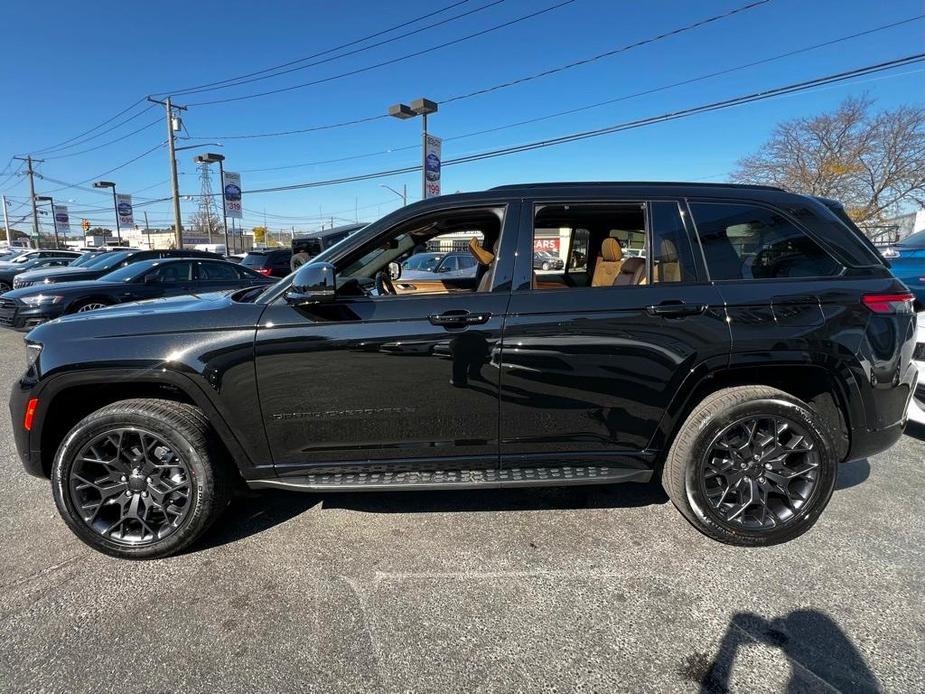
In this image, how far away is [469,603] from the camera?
92.4 inches

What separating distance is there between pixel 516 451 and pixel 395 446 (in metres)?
0.64

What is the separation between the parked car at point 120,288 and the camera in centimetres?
775

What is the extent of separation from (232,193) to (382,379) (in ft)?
109

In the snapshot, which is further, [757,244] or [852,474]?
[852,474]

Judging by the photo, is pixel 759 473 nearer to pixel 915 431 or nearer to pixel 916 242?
pixel 915 431

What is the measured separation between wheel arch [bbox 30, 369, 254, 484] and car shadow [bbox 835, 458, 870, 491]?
12.5 feet

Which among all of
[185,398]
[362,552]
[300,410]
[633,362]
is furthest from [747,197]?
[185,398]

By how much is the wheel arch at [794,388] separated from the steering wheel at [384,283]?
1849 millimetres

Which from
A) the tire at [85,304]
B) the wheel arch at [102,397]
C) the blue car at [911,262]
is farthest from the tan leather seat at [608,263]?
the tire at [85,304]

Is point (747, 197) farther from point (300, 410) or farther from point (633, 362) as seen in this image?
point (300, 410)

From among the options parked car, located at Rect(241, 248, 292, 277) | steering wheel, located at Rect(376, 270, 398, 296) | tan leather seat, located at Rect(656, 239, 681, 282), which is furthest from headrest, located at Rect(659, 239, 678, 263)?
parked car, located at Rect(241, 248, 292, 277)

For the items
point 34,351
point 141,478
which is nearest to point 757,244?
point 141,478

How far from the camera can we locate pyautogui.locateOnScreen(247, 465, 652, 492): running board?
8.80ft

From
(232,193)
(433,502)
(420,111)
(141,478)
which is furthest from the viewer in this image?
(232,193)
